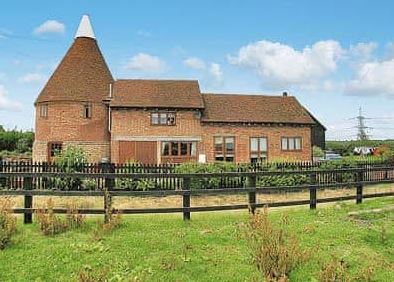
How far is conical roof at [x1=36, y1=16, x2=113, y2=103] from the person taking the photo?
121 feet

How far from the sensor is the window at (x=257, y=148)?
36625mm

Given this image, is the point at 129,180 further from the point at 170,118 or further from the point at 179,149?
the point at 170,118

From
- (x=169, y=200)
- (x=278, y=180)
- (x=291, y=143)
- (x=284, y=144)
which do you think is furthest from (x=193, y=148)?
(x=169, y=200)

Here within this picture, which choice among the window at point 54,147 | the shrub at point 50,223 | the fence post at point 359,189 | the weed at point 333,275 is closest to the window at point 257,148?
the window at point 54,147

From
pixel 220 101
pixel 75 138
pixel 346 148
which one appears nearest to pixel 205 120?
pixel 220 101

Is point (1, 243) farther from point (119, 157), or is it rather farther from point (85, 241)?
point (119, 157)

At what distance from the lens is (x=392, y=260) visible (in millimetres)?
8289

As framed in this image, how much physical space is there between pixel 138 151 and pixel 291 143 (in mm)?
12841

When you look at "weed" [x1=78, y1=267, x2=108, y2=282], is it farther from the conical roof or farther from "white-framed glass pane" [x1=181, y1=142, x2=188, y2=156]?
the conical roof

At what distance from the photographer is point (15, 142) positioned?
54156 millimetres

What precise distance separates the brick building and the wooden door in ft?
0.26

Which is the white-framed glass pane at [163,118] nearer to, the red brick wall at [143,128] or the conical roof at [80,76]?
the red brick wall at [143,128]

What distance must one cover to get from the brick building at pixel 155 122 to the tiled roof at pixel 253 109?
0.08m

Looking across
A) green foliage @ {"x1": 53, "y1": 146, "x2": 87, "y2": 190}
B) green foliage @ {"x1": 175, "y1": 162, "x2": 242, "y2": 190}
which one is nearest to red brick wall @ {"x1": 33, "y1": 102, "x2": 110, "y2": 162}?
green foliage @ {"x1": 53, "y1": 146, "x2": 87, "y2": 190}
